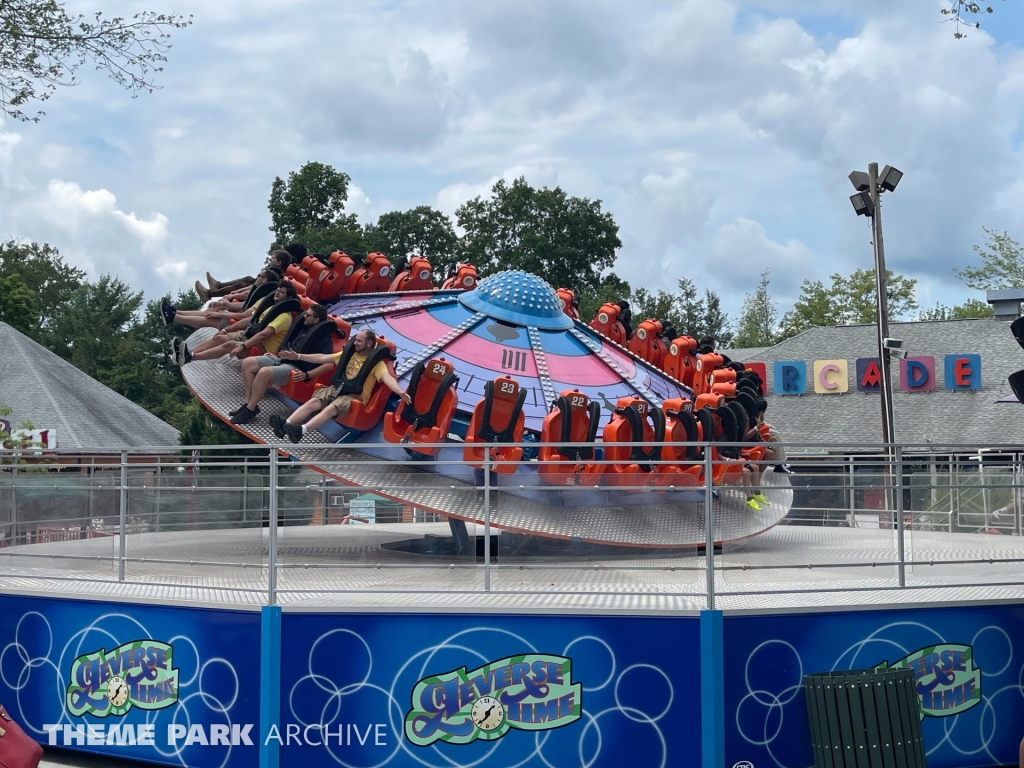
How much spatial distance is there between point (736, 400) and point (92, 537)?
705 cm

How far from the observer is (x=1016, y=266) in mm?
54625

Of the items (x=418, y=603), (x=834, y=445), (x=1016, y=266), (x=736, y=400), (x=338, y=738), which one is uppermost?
(x=1016, y=266)

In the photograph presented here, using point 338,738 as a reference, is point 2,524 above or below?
above

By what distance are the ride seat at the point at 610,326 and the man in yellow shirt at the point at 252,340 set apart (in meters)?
4.34

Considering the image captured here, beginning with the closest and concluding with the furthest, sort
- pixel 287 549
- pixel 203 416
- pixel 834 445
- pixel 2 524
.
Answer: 1. pixel 834 445
2. pixel 287 549
3. pixel 2 524
4. pixel 203 416

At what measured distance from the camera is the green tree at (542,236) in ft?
151

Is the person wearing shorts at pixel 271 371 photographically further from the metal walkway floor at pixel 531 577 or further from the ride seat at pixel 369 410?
the metal walkway floor at pixel 531 577

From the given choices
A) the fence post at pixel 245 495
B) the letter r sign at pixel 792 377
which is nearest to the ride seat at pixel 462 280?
the fence post at pixel 245 495

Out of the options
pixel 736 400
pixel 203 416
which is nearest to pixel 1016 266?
pixel 203 416

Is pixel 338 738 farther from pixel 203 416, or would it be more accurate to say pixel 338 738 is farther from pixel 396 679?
pixel 203 416

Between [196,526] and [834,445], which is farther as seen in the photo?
[196,526]

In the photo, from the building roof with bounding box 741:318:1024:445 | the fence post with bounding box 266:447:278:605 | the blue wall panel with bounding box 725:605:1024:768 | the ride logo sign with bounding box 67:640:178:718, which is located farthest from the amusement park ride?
the building roof with bounding box 741:318:1024:445

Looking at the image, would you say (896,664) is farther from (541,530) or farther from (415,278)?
(415,278)

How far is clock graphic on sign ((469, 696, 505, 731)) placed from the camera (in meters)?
8.23
